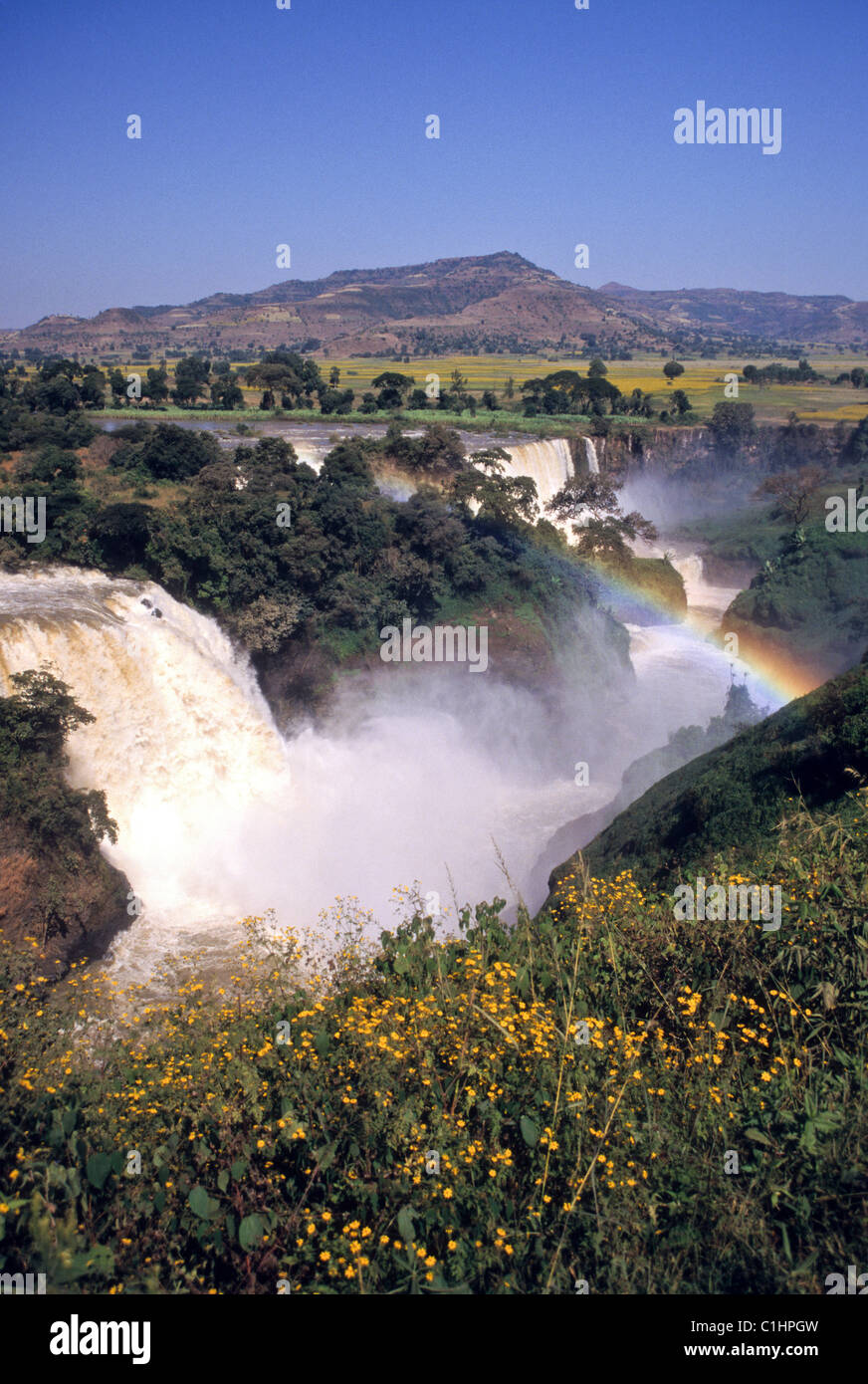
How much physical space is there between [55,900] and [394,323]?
510 ft

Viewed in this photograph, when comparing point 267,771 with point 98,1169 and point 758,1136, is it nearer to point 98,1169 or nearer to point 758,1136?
point 98,1169

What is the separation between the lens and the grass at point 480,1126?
455cm

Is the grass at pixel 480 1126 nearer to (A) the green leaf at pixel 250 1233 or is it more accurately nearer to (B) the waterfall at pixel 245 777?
(A) the green leaf at pixel 250 1233

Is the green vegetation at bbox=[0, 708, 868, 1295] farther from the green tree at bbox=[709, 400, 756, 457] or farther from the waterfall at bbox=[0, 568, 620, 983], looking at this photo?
the green tree at bbox=[709, 400, 756, 457]

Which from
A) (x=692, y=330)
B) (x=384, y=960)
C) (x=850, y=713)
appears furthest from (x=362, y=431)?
(x=692, y=330)

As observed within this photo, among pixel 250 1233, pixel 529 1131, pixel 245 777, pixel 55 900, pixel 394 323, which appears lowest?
pixel 55 900

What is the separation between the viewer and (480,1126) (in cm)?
549

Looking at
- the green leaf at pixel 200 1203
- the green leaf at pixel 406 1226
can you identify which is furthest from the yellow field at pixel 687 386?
the green leaf at pixel 406 1226

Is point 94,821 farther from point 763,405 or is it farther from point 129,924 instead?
point 763,405

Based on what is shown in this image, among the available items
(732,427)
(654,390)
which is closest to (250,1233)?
(732,427)

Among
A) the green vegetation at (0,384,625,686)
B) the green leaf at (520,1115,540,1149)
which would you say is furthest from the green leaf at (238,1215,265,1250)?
the green vegetation at (0,384,625,686)

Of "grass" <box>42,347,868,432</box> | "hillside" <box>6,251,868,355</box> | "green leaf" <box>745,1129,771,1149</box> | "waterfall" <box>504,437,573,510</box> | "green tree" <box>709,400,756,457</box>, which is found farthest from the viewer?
"hillside" <box>6,251,868,355</box>

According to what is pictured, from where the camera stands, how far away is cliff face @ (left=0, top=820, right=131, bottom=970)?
14.1 metres

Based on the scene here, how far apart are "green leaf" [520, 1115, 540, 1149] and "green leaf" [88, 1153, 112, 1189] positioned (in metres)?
2.46
